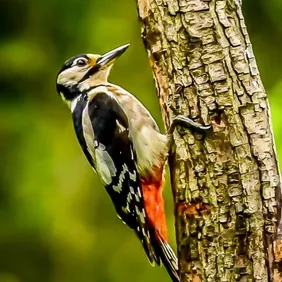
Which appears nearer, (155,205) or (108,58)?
(155,205)

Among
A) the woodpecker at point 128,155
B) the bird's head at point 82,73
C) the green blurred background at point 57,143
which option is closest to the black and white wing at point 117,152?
the woodpecker at point 128,155

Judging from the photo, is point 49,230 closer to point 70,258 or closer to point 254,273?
point 70,258

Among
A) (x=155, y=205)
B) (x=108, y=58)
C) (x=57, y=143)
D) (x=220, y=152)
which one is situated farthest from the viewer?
(x=57, y=143)

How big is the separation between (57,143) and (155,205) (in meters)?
2.52

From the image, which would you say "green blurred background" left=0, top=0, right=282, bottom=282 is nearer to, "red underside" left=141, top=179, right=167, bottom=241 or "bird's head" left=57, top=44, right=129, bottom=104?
"bird's head" left=57, top=44, right=129, bottom=104

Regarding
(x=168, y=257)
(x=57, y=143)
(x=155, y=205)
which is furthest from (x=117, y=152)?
(x=57, y=143)

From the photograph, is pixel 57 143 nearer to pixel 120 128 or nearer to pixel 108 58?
pixel 108 58

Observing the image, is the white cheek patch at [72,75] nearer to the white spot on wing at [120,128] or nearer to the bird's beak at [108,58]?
the bird's beak at [108,58]

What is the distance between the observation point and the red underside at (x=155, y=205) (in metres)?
3.49

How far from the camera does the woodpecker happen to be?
348cm

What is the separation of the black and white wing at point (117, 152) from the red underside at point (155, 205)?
25 millimetres

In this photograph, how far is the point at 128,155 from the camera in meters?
3.57

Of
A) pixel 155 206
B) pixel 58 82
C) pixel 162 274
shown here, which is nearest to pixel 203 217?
pixel 155 206

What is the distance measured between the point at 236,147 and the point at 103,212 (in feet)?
10.5
